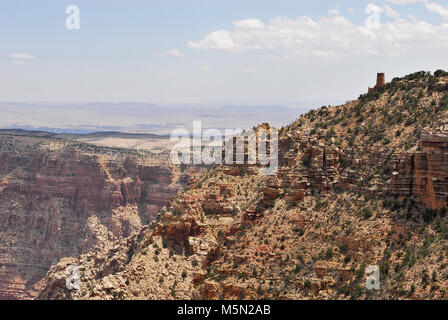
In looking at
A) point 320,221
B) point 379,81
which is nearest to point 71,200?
point 379,81

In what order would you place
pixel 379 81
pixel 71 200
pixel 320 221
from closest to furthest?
pixel 320 221, pixel 379 81, pixel 71 200

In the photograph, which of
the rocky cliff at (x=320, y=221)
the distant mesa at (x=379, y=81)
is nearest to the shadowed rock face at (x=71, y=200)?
the rocky cliff at (x=320, y=221)

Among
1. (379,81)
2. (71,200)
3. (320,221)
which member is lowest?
(71,200)

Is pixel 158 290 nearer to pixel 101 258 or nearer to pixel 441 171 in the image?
pixel 101 258

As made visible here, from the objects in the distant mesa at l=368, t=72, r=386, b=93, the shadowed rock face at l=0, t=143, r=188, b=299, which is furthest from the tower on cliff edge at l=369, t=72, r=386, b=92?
the shadowed rock face at l=0, t=143, r=188, b=299

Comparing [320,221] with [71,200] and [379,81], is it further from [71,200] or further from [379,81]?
[71,200]

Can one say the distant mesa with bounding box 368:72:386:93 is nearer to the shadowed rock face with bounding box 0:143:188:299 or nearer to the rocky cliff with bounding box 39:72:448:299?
the rocky cliff with bounding box 39:72:448:299

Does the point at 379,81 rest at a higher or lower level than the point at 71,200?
higher
